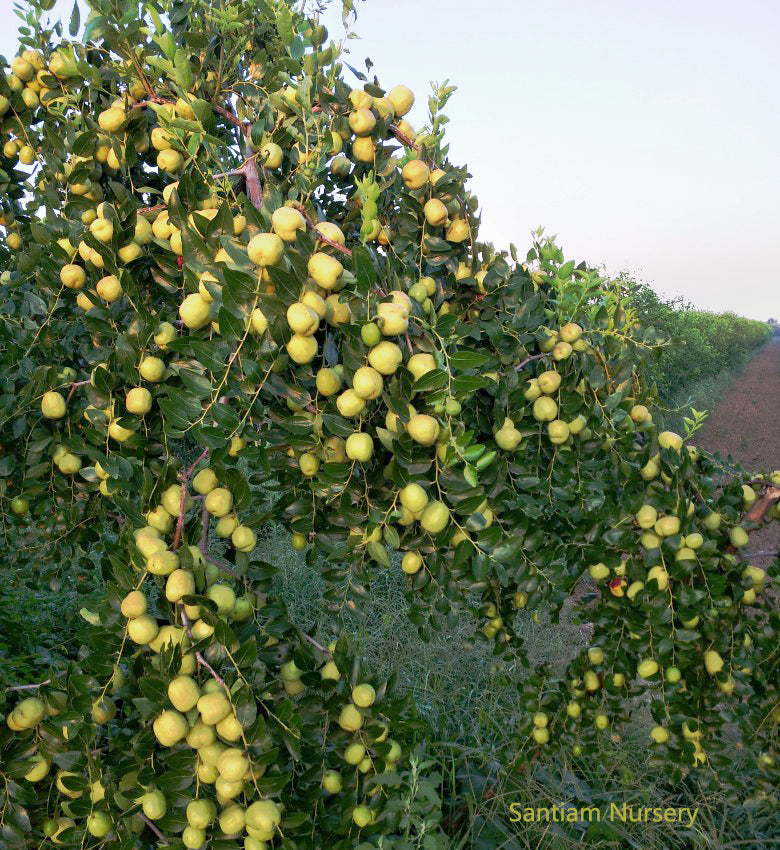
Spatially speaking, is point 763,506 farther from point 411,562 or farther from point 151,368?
point 151,368

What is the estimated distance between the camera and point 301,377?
135 centimetres

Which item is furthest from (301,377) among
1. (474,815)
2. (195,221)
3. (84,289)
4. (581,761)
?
(581,761)

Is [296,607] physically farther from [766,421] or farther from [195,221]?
[766,421]

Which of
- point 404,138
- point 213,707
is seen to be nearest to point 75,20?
point 404,138

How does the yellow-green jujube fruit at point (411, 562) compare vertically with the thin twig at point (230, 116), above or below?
below

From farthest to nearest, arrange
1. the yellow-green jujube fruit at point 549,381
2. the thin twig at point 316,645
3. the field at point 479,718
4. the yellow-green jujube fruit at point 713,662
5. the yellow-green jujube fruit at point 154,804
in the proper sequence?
the field at point 479,718 → the yellow-green jujube fruit at point 713,662 → the yellow-green jujube fruit at point 549,381 → the thin twig at point 316,645 → the yellow-green jujube fruit at point 154,804

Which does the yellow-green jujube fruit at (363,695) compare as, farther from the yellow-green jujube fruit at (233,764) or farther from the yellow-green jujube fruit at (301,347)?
the yellow-green jujube fruit at (301,347)

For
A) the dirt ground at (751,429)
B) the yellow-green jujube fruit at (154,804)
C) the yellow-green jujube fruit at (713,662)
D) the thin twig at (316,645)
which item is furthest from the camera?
the dirt ground at (751,429)

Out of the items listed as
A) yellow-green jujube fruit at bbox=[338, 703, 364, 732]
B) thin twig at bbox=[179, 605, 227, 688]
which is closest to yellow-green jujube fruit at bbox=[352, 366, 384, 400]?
thin twig at bbox=[179, 605, 227, 688]

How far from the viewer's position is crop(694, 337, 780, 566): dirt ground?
8.96 m

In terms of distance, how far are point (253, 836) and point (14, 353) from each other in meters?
1.40

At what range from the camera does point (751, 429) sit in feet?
45.5

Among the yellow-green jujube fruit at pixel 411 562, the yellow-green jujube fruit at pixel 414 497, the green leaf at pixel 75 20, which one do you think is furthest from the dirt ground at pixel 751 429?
the green leaf at pixel 75 20

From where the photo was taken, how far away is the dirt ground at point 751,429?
8965mm
